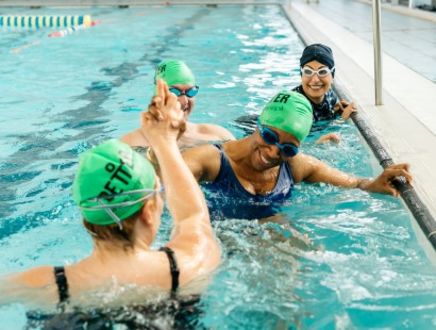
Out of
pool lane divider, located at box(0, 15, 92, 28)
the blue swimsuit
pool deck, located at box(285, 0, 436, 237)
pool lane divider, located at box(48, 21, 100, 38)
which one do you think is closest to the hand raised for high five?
the blue swimsuit

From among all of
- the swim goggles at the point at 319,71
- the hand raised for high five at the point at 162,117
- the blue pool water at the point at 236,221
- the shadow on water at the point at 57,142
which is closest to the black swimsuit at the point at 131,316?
the blue pool water at the point at 236,221

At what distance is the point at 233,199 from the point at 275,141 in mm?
514

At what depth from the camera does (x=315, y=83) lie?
569 cm

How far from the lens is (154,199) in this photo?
222 centimetres

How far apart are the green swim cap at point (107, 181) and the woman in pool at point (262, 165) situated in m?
1.19

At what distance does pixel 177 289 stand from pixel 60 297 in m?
0.48

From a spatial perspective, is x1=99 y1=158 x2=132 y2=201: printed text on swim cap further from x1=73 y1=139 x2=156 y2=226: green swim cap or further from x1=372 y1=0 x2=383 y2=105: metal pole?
x1=372 y1=0 x2=383 y2=105: metal pole

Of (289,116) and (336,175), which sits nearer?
(289,116)

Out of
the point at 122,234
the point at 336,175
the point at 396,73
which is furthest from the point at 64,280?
the point at 396,73

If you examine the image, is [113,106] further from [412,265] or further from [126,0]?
[126,0]

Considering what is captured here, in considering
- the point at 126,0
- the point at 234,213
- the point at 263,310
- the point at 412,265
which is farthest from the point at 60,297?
the point at 126,0

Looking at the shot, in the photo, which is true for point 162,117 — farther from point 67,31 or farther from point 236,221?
point 67,31

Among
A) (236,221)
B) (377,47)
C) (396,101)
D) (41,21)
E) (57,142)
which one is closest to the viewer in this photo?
(236,221)

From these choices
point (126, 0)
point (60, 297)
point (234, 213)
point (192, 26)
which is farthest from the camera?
point (126, 0)
